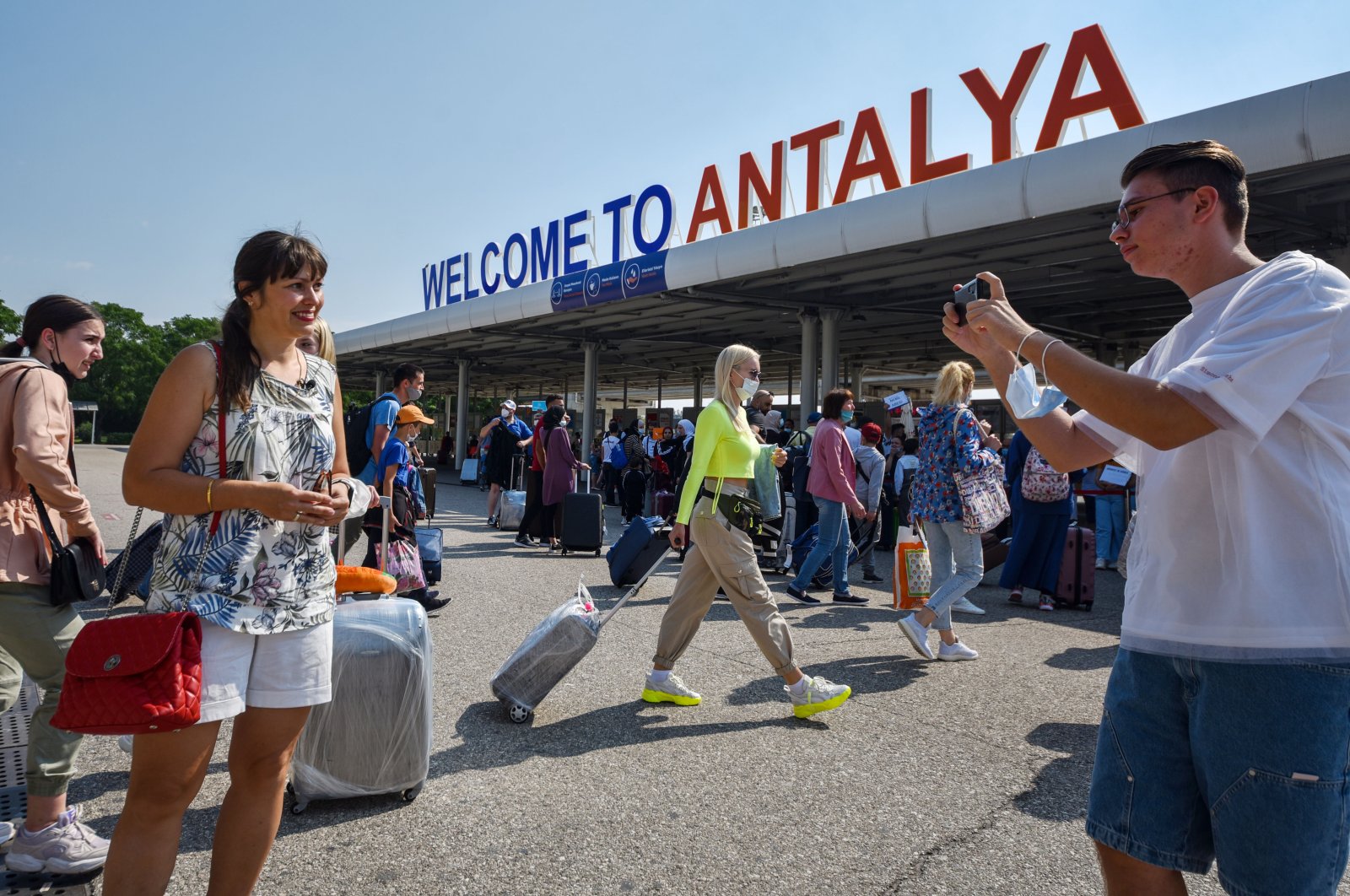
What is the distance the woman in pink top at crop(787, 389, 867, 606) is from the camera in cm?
798

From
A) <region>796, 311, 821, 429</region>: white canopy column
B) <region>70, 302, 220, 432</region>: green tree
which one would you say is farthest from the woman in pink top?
<region>70, 302, 220, 432</region>: green tree

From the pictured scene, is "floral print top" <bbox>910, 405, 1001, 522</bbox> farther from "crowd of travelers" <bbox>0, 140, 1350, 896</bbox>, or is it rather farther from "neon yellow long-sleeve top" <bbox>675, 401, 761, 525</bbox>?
"crowd of travelers" <bbox>0, 140, 1350, 896</bbox>

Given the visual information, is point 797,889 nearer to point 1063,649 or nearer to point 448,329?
point 1063,649

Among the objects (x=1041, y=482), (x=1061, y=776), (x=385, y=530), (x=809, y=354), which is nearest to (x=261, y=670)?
(x=1061, y=776)

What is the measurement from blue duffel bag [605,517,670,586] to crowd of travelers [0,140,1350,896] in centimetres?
580

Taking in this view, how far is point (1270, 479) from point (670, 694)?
3.57m

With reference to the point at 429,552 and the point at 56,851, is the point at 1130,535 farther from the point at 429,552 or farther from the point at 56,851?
the point at 429,552

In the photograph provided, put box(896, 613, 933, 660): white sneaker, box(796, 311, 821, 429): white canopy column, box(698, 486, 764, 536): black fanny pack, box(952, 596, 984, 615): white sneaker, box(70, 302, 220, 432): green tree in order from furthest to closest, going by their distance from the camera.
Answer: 1. box(70, 302, 220, 432): green tree
2. box(796, 311, 821, 429): white canopy column
3. box(952, 596, 984, 615): white sneaker
4. box(896, 613, 933, 660): white sneaker
5. box(698, 486, 764, 536): black fanny pack

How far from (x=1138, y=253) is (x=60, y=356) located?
3312 millimetres

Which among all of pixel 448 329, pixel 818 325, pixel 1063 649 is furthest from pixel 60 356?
pixel 448 329

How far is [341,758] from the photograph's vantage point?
330 centimetres

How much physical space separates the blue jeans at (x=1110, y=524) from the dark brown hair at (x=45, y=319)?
34.7ft

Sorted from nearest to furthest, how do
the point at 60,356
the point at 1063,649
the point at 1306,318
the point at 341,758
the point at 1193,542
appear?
the point at 1306,318 → the point at 1193,542 → the point at 60,356 → the point at 341,758 → the point at 1063,649

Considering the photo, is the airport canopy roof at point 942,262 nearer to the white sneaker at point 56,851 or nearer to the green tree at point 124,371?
the white sneaker at point 56,851
